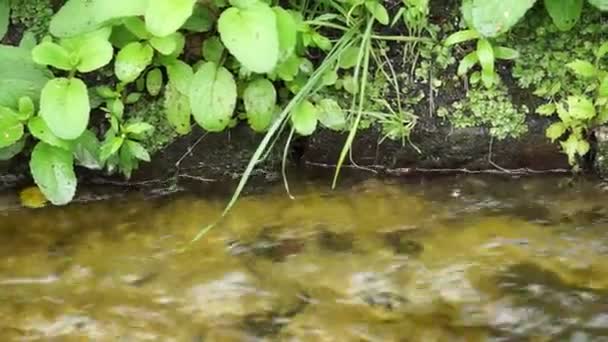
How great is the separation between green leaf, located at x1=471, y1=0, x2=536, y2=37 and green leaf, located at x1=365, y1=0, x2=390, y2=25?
25cm

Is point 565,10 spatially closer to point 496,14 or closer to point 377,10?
point 496,14

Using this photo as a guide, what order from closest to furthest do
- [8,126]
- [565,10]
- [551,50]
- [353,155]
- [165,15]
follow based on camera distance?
[165,15] < [8,126] < [565,10] < [551,50] < [353,155]

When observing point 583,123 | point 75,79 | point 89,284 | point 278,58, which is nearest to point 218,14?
point 278,58

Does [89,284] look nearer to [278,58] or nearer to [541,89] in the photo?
[278,58]

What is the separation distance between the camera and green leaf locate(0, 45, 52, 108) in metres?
2.32

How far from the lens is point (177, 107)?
7.94 feet

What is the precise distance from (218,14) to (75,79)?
1.43 feet

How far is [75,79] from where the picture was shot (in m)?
2.30

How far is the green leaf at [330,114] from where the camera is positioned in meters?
2.47

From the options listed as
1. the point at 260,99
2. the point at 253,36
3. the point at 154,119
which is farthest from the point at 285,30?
the point at 154,119

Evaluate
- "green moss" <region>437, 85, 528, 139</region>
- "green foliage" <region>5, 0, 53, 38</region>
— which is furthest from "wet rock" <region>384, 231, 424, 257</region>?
"green foliage" <region>5, 0, 53, 38</region>

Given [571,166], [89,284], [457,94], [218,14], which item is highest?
[218,14]

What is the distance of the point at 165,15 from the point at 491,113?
104cm

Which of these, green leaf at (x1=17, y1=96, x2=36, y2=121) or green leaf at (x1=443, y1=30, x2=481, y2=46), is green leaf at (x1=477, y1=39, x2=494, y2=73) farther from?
green leaf at (x1=17, y1=96, x2=36, y2=121)
